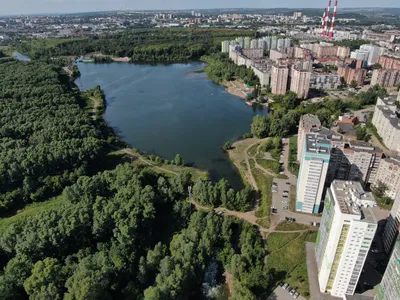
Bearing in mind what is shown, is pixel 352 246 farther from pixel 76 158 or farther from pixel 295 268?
pixel 76 158

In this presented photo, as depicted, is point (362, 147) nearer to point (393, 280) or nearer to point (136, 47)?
point (393, 280)

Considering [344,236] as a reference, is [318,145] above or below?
above

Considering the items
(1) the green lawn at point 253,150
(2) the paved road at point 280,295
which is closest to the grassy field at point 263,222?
(2) the paved road at point 280,295

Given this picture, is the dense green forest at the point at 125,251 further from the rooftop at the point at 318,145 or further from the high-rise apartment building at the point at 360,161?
the high-rise apartment building at the point at 360,161

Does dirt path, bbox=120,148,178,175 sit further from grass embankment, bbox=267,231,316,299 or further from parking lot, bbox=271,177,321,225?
grass embankment, bbox=267,231,316,299

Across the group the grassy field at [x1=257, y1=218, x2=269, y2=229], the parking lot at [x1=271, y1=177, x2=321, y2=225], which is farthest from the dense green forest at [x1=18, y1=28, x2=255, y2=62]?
the grassy field at [x1=257, y1=218, x2=269, y2=229]

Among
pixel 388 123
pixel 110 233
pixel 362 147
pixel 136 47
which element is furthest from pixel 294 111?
pixel 136 47
